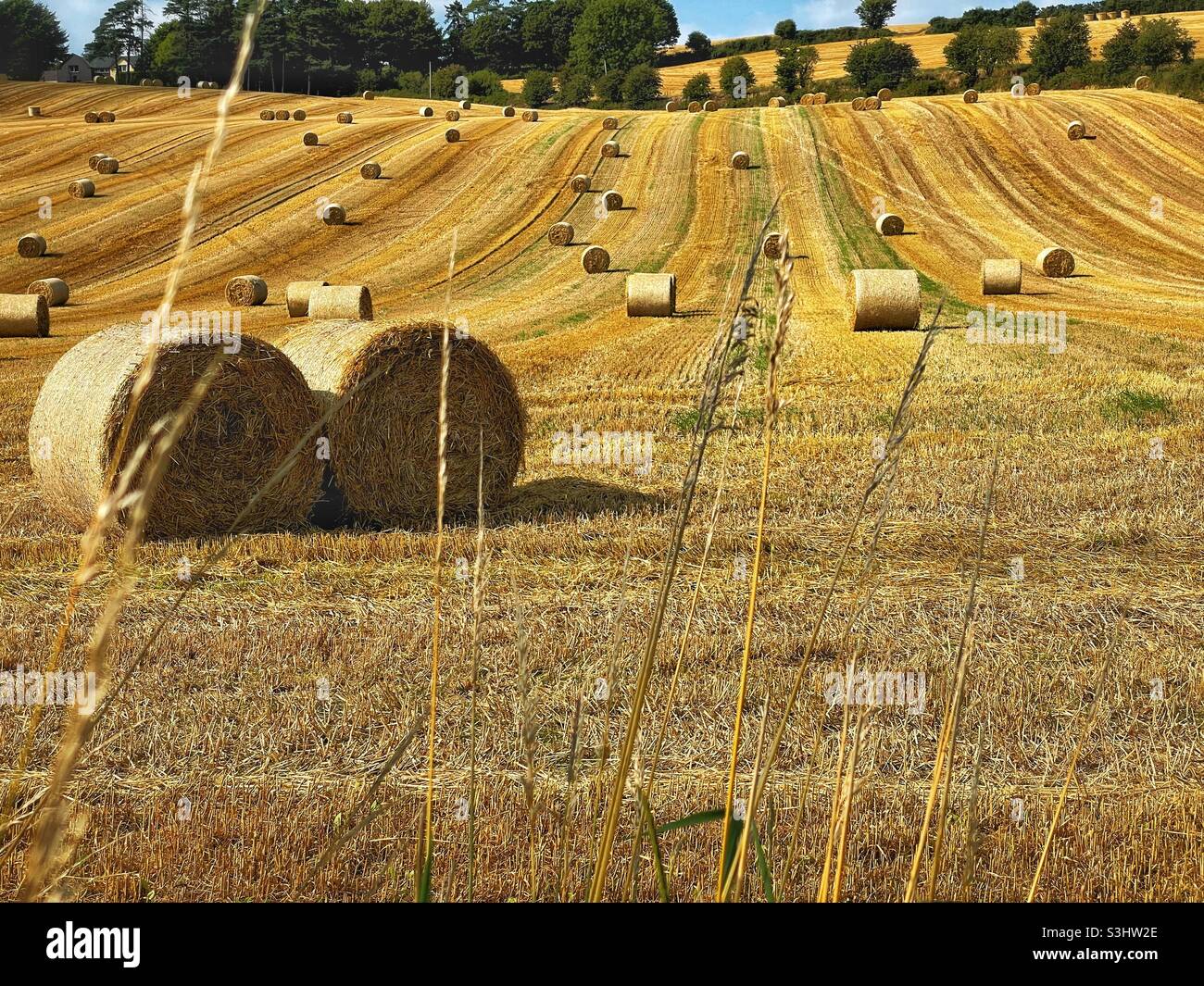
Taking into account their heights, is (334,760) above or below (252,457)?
below

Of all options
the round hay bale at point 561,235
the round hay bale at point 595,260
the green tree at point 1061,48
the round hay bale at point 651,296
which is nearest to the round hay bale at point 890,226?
the round hay bale at point 595,260

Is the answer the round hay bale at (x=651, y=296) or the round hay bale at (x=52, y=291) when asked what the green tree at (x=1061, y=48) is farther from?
the round hay bale at (x=52, y=291)

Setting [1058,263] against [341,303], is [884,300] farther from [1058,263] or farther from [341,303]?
[1058,263]

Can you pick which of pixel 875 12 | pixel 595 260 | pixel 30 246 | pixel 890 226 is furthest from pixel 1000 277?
pixel 875 12

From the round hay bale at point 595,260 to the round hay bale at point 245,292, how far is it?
26.6ft

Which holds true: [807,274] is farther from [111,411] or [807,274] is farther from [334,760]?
[334,760]

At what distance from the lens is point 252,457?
9570mm

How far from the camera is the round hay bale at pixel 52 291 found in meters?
26.5

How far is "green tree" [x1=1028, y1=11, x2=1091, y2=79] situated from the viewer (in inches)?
2197

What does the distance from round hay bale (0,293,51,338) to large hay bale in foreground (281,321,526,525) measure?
14388 millimetres

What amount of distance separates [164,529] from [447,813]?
566 cm

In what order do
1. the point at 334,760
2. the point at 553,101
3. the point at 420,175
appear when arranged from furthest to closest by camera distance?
the point at 553,101 → the point at 420,175 → the point at 334,760

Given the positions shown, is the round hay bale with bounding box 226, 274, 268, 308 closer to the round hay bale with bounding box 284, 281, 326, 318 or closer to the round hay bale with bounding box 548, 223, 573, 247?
the round hay bale with bounding box 284, 281, 326, 318

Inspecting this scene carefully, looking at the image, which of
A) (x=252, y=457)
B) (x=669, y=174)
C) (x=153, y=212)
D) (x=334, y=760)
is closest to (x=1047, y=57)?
(x=669, y=174)
